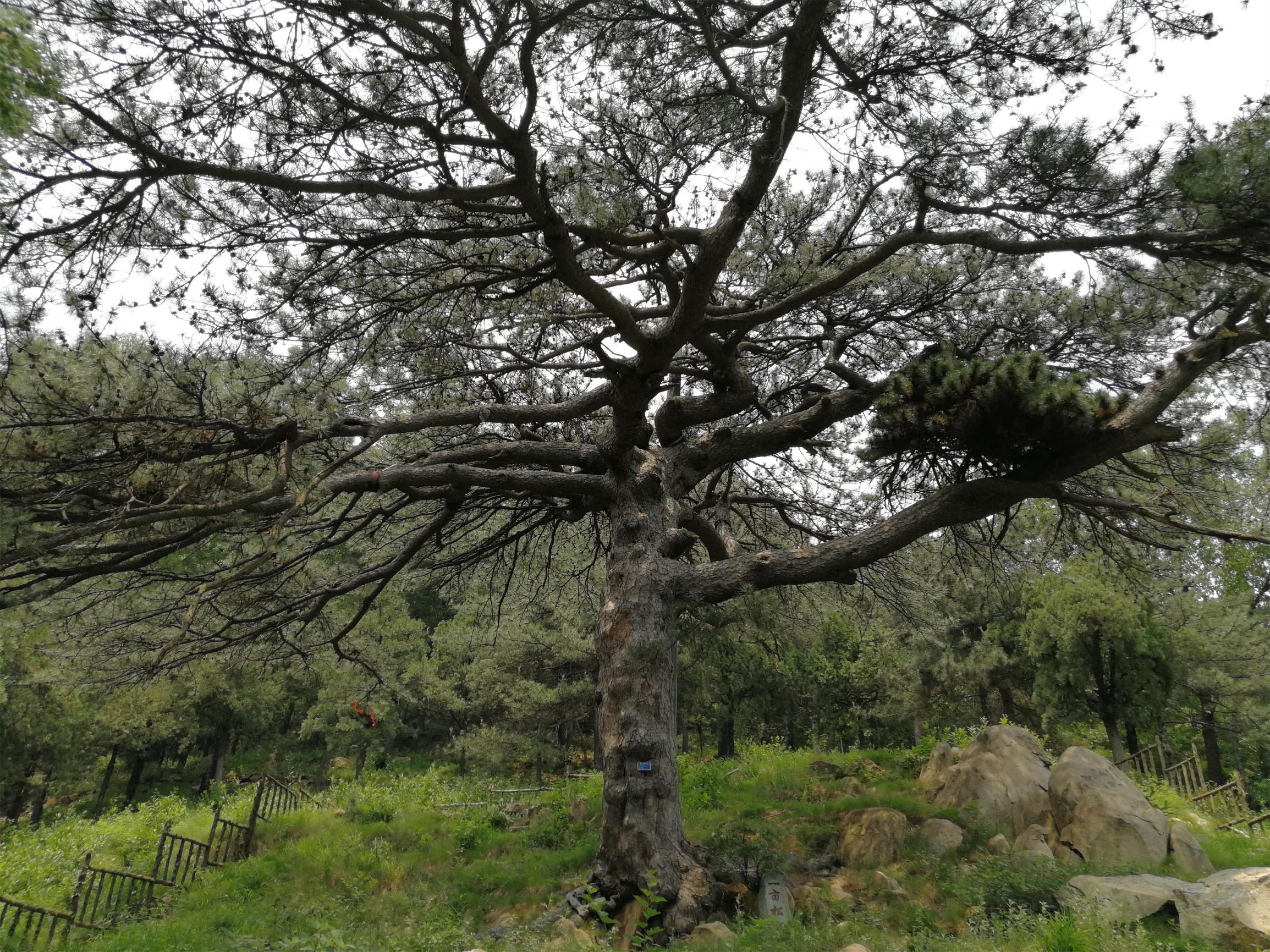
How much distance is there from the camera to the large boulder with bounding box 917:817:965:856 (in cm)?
745

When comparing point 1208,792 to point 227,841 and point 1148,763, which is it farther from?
point 227,841

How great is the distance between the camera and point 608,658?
23.4 ft

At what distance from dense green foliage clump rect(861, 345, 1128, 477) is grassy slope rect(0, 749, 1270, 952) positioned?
3.57 m

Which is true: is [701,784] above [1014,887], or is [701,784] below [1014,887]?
below

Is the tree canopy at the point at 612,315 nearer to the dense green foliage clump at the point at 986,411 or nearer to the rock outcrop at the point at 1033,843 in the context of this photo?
the dense green foliage clump at the point at 986,411

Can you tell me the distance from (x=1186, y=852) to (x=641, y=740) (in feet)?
18.6

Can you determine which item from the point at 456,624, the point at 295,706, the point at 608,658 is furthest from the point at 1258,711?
the point at 295,706

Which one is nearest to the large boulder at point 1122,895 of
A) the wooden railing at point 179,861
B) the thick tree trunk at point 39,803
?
the wooden railing at point 179,861

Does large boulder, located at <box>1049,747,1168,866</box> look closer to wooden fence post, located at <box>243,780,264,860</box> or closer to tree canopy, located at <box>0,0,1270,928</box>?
tree canopy, located at <box>0,0,1270,928</box>

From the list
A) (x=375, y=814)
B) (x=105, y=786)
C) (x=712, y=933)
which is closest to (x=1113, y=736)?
(x=712, y=933)

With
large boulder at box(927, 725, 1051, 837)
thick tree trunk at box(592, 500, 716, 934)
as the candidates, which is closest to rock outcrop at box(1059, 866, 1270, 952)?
large boulder at box(927, 725, 1051, 837)

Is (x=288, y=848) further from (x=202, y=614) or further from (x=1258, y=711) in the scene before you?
(x=1258, y=711)

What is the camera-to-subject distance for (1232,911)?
15.8ft

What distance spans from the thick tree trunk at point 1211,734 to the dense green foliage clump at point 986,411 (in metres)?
16.9
